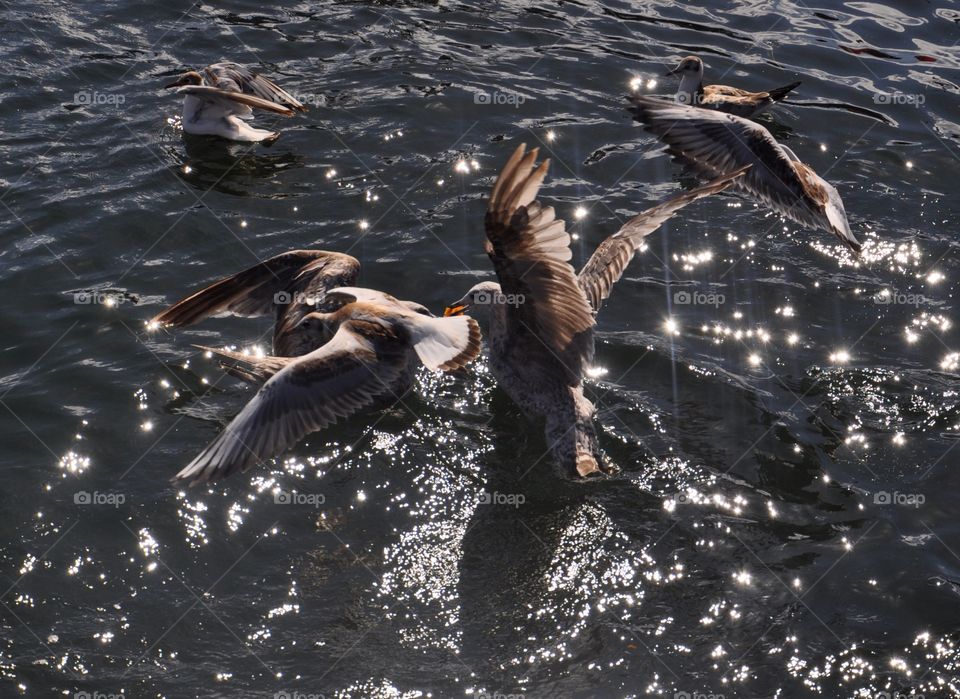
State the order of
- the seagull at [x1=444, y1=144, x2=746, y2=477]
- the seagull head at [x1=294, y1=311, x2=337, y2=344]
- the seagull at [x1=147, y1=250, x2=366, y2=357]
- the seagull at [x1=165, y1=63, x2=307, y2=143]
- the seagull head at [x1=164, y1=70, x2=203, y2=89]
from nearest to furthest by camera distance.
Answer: the seagull at [x1=444, y1=144, x2=746, y2=477] < the seagull head at [x1=294, y1=311, x2=337, y2=344] < the seagull at [x1=147, y1=250, x2=366, y2=357] < the seagull at [x1=165, y1=63, x2=307, y2=143] < the seagull head at [x1=164, y1=70, x2=203, y2=89]

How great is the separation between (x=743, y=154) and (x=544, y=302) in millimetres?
3116

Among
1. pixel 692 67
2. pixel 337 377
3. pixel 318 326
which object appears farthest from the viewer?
pixel 692 67

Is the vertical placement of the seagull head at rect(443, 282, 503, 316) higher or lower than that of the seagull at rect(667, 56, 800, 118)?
lower

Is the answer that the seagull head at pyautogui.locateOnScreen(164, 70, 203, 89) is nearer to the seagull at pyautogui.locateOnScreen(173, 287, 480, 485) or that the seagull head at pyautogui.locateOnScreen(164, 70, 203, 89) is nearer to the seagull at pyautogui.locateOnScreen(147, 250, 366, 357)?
the seagull at pyautogui.locateOnScreen(147, 250, 366, 357)

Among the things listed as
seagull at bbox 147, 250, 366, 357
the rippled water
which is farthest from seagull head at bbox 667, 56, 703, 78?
seagull at bbox 147, 250, 366, 357

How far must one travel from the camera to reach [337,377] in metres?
6.23

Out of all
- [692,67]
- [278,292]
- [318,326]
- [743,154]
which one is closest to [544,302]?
[318,326]

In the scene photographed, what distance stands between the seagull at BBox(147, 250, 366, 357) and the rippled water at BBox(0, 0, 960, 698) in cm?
29

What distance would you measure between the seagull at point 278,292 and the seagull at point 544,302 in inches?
36.5

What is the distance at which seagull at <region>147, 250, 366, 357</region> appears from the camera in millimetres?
7344

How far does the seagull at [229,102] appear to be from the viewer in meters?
9.84

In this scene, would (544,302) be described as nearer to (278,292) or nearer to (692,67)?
(278,292)


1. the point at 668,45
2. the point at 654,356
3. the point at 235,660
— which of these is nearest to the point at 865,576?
the point at 654,356

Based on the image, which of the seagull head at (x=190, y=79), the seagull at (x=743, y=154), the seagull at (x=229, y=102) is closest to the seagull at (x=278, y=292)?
the seagull at (x=229, y=102)
